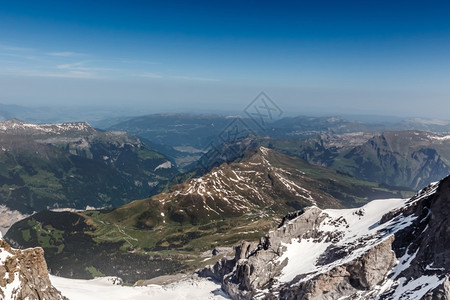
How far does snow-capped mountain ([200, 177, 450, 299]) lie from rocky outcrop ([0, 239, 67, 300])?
231 feet

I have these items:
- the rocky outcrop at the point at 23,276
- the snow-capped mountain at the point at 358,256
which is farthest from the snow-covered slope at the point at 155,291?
the rocky outcrop at the point at 23,276

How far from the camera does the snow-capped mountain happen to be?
244 feet

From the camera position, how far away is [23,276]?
238ft

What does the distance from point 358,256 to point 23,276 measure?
9274 cm

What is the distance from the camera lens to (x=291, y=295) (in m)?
91.1

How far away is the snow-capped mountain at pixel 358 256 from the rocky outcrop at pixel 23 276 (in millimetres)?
70412

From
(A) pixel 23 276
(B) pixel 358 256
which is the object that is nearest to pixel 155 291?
(A) pixel 23 276

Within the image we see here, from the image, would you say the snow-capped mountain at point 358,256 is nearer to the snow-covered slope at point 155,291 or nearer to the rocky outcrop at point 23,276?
the snow-covered slope at point 155,291

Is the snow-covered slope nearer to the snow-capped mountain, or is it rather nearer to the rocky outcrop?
the snow-capped mountain

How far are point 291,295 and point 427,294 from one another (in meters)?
40.3

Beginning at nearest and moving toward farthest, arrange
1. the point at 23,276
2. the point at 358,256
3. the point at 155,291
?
the point at 23,276 → the point at 358,256 → the point at 155,291

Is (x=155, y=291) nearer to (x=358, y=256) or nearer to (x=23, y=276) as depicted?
(x=23, y=276)

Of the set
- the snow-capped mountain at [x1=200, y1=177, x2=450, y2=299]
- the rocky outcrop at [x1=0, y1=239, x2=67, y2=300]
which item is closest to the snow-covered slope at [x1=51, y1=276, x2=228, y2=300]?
the snow-capped mountain at [x1=200, y1=177, x2=450, y2=299]

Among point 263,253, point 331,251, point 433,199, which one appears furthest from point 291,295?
point 433,199
